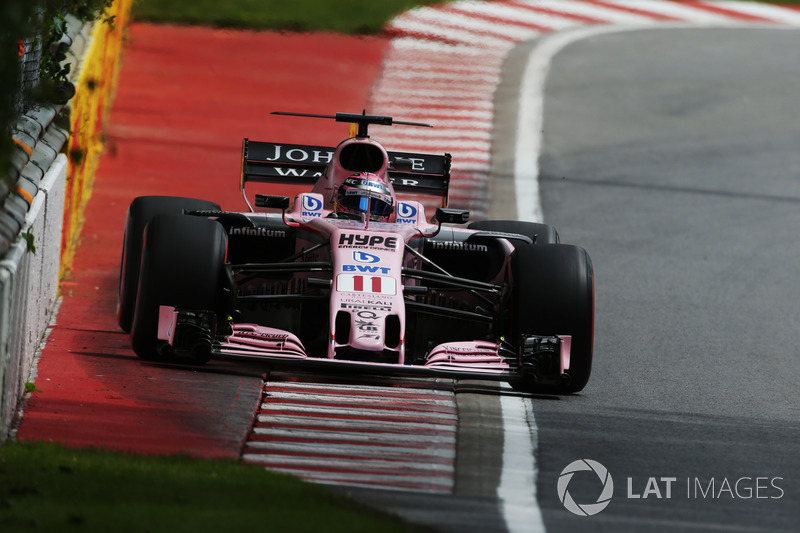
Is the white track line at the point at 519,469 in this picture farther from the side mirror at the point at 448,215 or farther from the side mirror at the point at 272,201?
the side mirror at the point at 272,201

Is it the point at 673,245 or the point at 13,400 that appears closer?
the point at 13,400

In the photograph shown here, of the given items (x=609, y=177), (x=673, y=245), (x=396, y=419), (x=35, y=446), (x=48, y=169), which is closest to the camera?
(x=35, y=446)

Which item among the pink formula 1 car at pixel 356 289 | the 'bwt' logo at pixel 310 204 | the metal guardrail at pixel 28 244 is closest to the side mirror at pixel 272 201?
the pink formula 1 car at pixel 356 289

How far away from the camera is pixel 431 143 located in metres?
15.7

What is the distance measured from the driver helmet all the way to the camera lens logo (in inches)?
105

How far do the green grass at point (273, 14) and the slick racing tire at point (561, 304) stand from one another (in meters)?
12.6

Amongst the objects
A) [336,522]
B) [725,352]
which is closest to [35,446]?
[336,522]

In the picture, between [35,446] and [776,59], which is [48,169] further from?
[776,59]

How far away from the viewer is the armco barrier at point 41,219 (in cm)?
641

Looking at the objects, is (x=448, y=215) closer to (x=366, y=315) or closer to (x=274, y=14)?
(x=366, y=315)

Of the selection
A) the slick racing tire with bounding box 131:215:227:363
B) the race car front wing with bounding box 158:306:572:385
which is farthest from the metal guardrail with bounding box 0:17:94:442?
the race car front wing with bounding box 158:306:572:385

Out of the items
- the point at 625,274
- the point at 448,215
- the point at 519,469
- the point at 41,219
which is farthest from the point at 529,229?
the point at 41,219

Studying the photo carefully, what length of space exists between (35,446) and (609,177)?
9699 millimetres

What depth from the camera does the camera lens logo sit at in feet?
20.3
